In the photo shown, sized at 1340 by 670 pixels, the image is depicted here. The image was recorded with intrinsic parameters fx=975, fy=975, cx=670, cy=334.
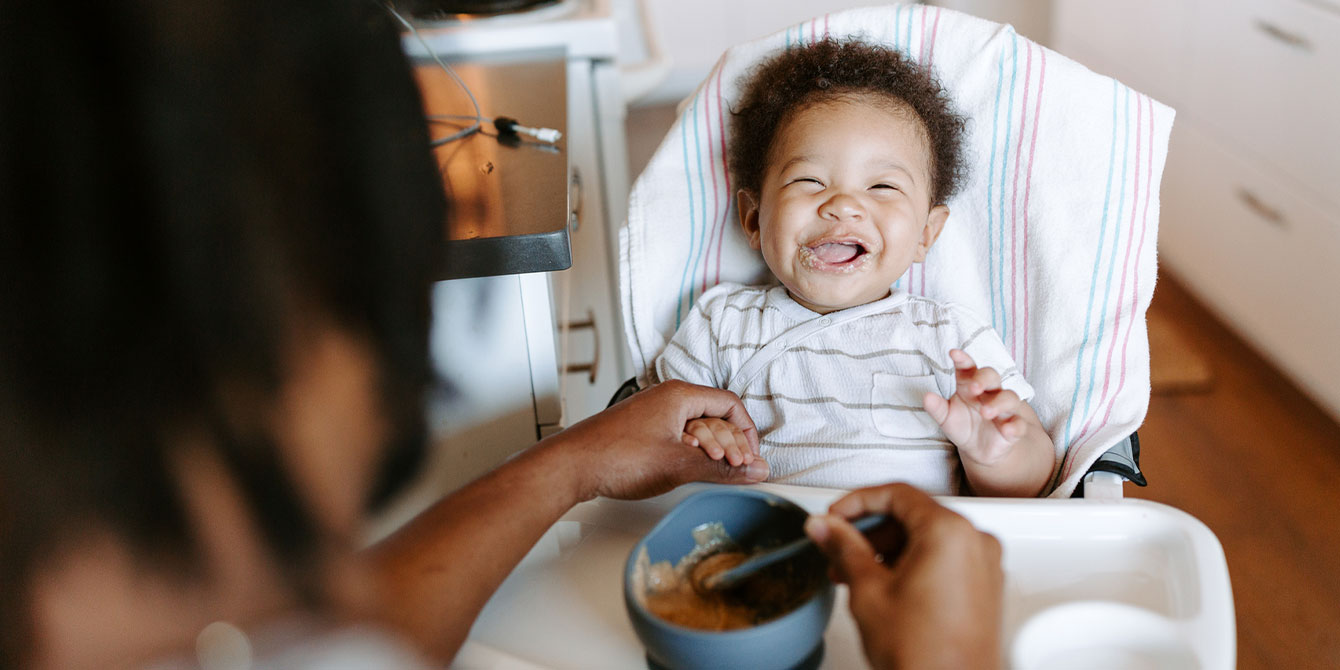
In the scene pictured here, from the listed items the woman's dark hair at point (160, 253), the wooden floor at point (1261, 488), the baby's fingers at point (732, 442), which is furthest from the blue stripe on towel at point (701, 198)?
the wooden floor at point (1261, 488)

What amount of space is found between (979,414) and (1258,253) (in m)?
1.78

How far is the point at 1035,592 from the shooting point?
28.8 inches

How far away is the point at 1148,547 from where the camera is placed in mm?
771

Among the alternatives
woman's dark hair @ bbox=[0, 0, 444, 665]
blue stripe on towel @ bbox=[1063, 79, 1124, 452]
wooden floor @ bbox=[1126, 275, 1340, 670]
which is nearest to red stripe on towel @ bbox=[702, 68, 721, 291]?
blue stripe on towel @ bbox=[1063, 79, 1124, 452]

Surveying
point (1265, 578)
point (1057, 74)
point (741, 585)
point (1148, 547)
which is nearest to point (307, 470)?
point (741, 585)

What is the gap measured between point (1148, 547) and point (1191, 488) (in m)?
1.39

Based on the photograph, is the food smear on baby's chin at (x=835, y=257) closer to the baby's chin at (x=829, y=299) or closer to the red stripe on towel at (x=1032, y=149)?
the baby's chin at (x=829, y=299)

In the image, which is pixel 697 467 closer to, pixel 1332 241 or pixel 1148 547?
pixel 1148 547

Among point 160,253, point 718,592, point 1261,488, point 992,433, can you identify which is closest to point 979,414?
point 992,433

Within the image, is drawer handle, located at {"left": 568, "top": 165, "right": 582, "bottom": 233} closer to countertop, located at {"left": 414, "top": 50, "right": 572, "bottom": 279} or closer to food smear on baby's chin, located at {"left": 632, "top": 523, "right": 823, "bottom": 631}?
countertop, located at {"left": 414, "top": 50, "right": 572, "bottom": 279}

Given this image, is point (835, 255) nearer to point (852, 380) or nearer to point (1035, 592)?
point (852, 380)

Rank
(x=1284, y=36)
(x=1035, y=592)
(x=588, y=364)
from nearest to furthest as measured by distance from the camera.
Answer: (x=1035, y=592) < (x=588, y=364) < (x=1284, y=36)

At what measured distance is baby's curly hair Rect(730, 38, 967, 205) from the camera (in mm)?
1107

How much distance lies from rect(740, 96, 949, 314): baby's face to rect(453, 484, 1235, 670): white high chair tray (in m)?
0.32
